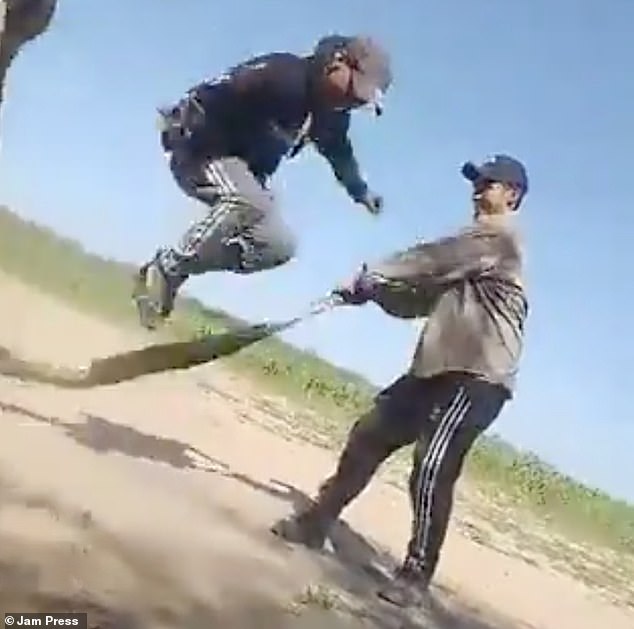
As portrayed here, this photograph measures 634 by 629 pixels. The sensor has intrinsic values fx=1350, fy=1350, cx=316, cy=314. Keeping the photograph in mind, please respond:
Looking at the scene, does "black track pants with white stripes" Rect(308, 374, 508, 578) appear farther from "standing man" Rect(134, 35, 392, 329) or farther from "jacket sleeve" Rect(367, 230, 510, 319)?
"standing man" Rect(134, 35, 392, 329)

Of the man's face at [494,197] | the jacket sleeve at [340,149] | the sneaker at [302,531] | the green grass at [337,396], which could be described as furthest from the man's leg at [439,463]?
the green grass at [337,396]

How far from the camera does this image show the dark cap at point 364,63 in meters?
4.95

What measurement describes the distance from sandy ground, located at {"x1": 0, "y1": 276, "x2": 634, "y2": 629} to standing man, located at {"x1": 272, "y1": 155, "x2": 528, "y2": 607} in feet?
1.15

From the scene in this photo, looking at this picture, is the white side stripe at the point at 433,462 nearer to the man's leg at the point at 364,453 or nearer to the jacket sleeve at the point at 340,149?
the man's leg at the point at 364,453

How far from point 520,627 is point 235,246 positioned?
2.01 metres

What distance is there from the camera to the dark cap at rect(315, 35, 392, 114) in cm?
495

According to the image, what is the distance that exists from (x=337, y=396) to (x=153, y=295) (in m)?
6.96

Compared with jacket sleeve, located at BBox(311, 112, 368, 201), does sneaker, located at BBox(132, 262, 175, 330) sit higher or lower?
lower

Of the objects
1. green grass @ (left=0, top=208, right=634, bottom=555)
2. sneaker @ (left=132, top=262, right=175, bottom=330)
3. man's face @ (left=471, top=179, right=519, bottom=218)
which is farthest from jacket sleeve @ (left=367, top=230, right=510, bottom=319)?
green grass @ (left=0, top=208, right=634, bottom=555)

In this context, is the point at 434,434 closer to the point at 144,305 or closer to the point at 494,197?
the point at 494,197

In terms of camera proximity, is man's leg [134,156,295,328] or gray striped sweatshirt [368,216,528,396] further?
man's leg [134,156,295,328]

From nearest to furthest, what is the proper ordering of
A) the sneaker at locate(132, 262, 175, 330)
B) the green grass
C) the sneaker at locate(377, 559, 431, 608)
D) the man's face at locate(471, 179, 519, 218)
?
the sneaker at locate(377, 559, 431, 608), the man's face at locate(471, 179, 519, 218), the sneaker at locate(132, 262, 175, 330), the green grass

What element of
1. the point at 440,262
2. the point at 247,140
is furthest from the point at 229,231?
the point at 440,262

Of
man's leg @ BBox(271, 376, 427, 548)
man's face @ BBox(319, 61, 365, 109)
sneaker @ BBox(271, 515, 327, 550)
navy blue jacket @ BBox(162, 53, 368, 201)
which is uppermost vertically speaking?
man's face @ BBox(319, 61, 365, 109)
